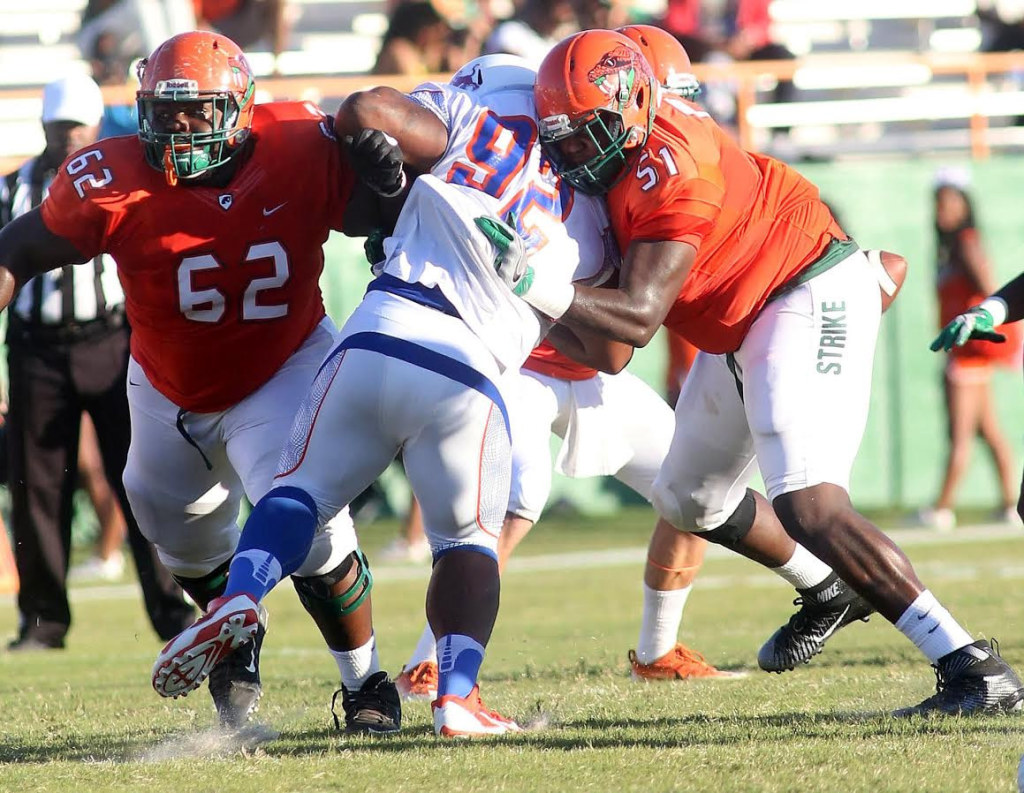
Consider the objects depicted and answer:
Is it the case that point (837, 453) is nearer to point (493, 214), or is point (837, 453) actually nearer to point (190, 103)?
point (493, 214)

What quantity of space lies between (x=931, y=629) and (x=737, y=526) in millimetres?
1155

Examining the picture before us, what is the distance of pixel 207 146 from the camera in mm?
4477

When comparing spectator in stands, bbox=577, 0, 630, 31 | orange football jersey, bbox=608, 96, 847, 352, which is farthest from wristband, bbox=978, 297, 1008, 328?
spectator in stands, bbox=577, 0, 630, 31

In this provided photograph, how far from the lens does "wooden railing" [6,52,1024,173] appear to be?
12.0 m

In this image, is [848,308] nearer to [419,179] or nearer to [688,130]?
[688,130]

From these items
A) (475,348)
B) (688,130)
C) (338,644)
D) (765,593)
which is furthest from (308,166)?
(765,593)

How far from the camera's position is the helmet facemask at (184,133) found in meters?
4.45

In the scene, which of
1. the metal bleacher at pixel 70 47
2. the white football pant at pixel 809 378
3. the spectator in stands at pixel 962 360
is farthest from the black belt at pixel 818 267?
the metal bleacher at pixel 70 47

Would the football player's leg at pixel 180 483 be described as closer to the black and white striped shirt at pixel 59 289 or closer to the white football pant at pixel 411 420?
the white football pant at pixel 411 420

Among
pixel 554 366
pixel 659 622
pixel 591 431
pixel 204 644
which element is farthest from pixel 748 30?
pixel 204 644

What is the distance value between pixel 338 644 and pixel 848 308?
1.80 metres

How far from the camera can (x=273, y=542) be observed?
4137mm

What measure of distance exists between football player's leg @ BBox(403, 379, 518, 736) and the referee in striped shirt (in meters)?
3.29

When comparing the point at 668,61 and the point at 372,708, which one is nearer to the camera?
the point at 372,708
